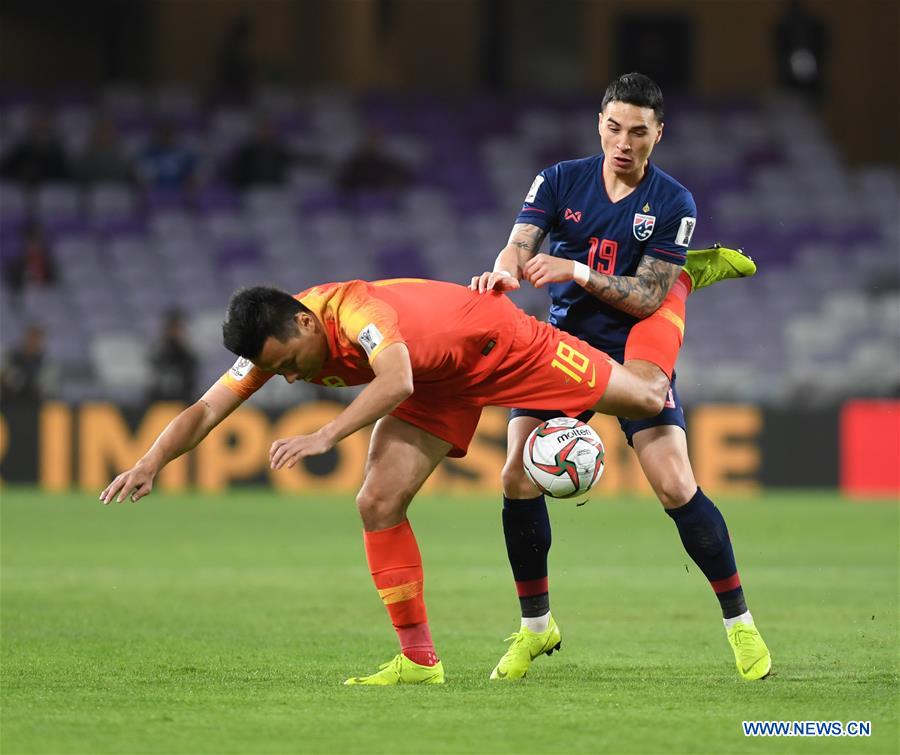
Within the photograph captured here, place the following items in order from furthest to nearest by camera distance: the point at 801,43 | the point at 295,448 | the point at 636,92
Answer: the point at 801,43 < the point at 636,92 < the point at 295,448

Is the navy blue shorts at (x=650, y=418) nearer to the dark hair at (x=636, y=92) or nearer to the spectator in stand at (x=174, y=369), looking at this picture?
the dark hair at (x=636, y=92)

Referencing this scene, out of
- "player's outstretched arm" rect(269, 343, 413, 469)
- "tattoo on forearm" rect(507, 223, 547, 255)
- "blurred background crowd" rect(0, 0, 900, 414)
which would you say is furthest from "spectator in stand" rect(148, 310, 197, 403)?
"player's outstretched arm" rect(269, 343, 413, 469)

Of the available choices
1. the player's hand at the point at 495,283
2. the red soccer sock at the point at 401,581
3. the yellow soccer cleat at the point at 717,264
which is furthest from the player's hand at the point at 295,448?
the yellow soccer cleat at the point at 717,264

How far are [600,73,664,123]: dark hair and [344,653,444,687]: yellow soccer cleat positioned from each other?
2289 millimetres

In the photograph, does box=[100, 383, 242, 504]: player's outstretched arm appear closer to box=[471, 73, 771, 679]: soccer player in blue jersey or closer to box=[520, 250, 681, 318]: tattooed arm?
box=[471, 73, 771, 679]: soccer player in blue jersey

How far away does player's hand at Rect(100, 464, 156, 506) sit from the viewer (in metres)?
5.51

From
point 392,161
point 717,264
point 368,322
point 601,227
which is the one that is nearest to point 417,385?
point 368,322

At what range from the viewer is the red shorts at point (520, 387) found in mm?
5773

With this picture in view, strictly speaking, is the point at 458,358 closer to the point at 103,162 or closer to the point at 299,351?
the point at 299,351

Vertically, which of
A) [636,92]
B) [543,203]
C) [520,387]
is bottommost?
[520,387]

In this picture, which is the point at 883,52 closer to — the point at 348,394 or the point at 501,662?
the point at 348,394

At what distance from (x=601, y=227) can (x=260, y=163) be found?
15.0 m

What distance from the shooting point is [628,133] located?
19.9 feet

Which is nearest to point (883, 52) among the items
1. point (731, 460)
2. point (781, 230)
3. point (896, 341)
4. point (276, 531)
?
point (781, 230)
